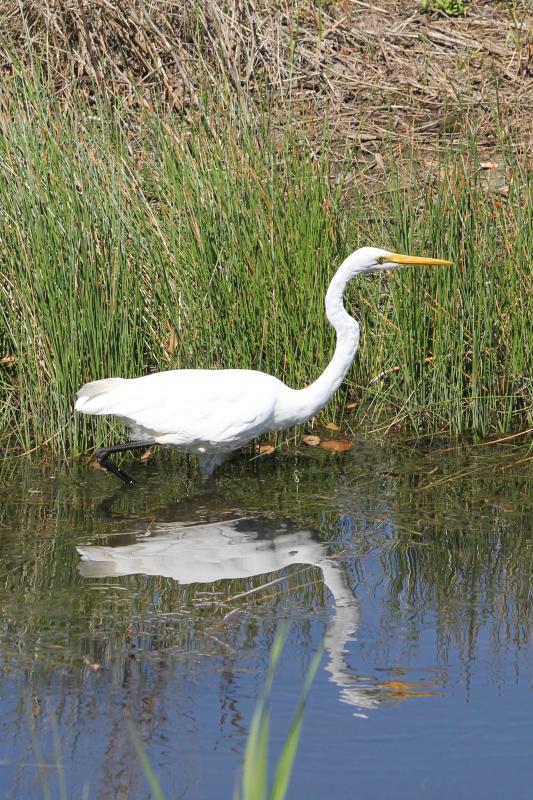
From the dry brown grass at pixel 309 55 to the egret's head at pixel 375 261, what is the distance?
128 inches

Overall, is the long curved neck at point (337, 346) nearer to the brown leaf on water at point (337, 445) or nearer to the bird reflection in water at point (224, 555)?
the bird reflection in water at point (224, 555)

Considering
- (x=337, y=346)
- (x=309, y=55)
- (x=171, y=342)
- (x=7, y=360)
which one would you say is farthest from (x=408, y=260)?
(x=309, y=55)

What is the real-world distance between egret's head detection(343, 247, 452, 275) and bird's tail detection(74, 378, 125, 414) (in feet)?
3.89

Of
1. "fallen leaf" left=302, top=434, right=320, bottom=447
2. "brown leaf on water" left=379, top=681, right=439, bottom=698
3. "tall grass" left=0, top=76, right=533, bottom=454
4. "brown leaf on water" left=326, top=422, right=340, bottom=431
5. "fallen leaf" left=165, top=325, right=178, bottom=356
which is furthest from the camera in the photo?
"brown leaf on water" left=326, top=422, right=340, bottom=431

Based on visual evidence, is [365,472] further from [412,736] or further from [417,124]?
[417,124]

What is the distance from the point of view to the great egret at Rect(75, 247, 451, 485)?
4.76 metres

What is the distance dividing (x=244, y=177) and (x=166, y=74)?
11.3ft

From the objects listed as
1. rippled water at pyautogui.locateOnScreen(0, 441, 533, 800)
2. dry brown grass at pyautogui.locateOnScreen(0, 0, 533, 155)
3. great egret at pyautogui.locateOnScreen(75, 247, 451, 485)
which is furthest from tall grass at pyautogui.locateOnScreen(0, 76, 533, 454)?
dry brown grass at pyautogui.locateOnScreen(0, 0, 533, 155)

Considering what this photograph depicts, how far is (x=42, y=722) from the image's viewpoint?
291 cm

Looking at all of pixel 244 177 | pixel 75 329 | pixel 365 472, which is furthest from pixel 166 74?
pixel 365 472

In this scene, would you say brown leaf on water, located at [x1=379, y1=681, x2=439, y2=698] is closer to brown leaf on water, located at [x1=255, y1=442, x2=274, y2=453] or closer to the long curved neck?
the long curved neck

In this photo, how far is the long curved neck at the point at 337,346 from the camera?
4785mm

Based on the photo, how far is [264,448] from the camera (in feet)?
18.6

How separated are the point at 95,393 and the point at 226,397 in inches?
24.4
